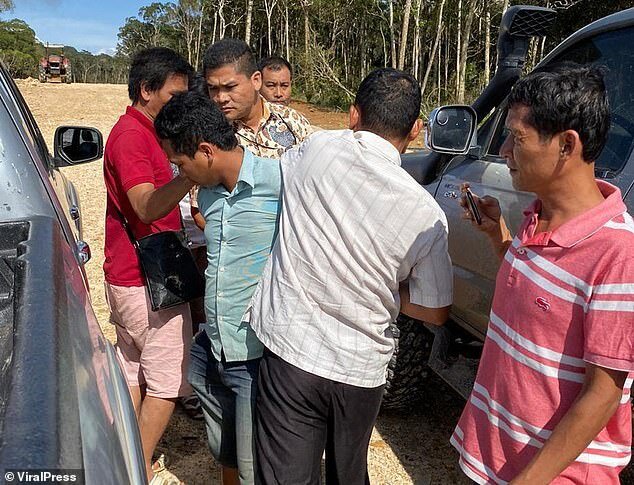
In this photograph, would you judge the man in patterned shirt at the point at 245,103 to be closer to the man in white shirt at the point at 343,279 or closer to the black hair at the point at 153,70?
the black hair at the point at 153,70

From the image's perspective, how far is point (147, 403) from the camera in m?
2.69

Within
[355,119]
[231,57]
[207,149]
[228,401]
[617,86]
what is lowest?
[228,401]

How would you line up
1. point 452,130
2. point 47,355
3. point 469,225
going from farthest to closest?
1. point 452,130
2. point 469,225
3. point 47,355

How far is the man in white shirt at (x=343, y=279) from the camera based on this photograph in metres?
1.73

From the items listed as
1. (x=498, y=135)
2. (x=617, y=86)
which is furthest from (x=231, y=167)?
(x=498, y=135)

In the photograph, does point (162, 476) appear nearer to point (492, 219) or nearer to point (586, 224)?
point (492, 219)

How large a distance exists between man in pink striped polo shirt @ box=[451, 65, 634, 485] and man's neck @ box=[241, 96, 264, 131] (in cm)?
154

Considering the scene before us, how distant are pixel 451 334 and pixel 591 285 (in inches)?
68.4

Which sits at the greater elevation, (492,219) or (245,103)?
(245,103)

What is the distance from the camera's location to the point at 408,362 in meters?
3.16

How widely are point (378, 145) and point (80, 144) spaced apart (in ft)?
6.85

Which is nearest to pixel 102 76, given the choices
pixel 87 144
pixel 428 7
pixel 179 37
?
pixel 179 37

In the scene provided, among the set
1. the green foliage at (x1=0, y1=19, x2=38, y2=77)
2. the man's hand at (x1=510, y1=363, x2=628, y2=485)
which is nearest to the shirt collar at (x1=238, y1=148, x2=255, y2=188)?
the man's hand at (x1=510, y1=363, x2=628, y2=485)

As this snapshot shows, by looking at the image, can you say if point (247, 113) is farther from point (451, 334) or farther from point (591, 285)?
point (591, 285)
